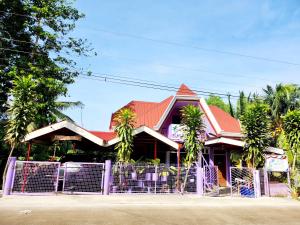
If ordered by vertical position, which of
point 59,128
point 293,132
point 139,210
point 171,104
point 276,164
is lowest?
point 139,210

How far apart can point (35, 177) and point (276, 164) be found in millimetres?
12904

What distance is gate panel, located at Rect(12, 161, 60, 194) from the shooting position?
38.3 ft

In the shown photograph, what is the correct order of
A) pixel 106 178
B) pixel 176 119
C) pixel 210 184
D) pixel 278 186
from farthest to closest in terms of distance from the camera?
pixel 176 119, pixel 210 184, pixel 278 186, pixel 106 178

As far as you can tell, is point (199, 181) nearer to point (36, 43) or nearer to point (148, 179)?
point (148, 179)

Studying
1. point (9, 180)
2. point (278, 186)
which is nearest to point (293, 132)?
point (278, 186)

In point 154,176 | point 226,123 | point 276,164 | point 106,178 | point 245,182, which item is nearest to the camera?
point 106,178

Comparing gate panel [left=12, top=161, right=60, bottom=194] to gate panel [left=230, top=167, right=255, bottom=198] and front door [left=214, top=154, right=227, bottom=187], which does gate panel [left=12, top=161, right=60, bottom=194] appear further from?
front door [left=214, top=154, right=227, bottom=187]

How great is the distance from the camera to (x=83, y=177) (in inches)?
490

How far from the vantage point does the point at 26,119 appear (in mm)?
12102

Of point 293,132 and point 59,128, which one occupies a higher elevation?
point 293,132

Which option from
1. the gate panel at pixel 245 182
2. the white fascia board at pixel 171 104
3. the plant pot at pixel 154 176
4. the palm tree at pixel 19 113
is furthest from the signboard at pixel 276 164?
the palm tree at pixel 19 113

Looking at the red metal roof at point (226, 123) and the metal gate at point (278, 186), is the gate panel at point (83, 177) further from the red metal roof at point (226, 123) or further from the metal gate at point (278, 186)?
the red metal roof at point (226, 123)

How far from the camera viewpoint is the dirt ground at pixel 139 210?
26.1ft

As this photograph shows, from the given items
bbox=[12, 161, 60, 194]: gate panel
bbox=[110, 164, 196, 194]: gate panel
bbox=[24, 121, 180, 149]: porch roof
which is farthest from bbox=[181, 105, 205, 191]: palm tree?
bbox=[12, 161, 60, 194]: gate panel
